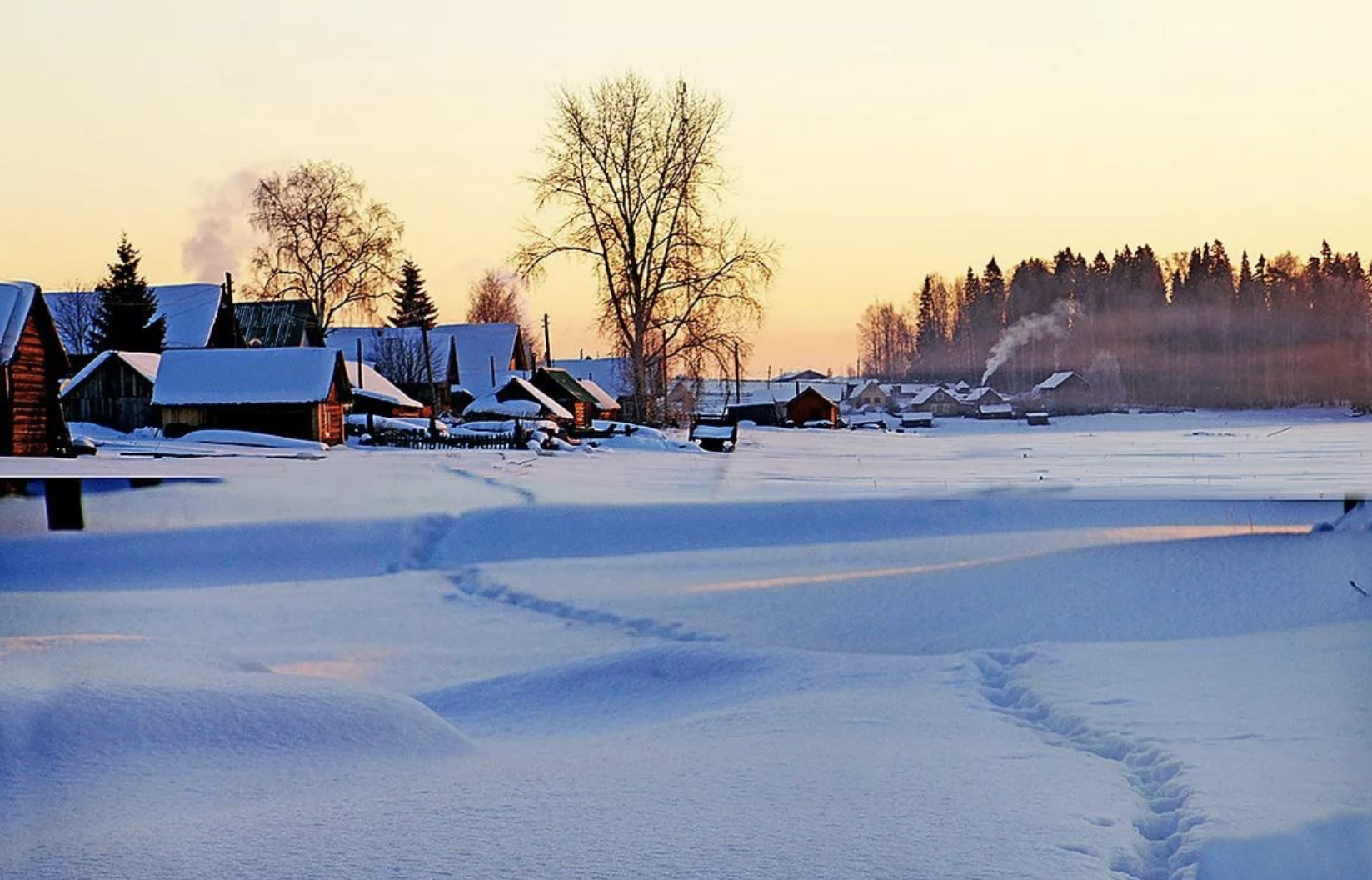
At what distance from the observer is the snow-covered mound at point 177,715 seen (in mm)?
6199

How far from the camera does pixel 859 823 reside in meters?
5.34

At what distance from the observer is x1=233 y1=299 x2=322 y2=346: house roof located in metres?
53.6

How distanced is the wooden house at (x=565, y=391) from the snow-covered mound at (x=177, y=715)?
49347 mm

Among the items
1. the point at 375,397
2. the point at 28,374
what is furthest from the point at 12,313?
the point at 375,397

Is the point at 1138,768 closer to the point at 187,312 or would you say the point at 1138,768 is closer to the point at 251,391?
the point at 251,391

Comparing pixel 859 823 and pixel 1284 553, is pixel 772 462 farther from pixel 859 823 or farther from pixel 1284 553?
pixel 859 823

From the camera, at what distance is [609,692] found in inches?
357

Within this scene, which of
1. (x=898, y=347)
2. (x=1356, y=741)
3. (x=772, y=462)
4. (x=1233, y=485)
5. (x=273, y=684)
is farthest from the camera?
(x=898, y=347)

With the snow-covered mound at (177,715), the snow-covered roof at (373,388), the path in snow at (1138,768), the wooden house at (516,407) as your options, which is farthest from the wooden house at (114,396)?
the path in snow at (1138,768)

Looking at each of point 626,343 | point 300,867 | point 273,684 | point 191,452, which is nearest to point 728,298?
point 626,343

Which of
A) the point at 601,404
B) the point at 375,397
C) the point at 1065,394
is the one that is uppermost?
the point at 375,397

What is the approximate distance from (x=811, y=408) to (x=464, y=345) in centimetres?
2688

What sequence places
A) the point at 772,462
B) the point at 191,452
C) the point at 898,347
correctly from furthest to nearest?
the point at 898,347, the point at 772,462, the point at 191,452

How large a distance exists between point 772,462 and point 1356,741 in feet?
101
